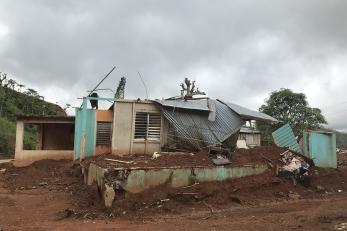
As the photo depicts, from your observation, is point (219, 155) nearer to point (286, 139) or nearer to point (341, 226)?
point (286, 139)

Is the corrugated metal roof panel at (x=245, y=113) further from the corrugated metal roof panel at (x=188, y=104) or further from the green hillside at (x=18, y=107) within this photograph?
the green hillside at (x=18, y=107)

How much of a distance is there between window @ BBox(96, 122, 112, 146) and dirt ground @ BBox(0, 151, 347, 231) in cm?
199

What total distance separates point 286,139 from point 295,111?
52.2 ft

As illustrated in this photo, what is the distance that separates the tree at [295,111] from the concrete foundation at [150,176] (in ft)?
63.3

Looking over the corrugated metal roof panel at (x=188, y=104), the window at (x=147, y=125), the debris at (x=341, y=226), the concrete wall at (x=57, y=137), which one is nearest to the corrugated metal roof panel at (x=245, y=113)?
the corrugated metal roof panel at (x=188, y=104)

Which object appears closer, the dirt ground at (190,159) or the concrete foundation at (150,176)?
the concrete foundation at (150,176)

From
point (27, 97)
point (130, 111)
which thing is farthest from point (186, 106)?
point (27, 97)

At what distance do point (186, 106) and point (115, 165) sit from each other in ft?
16.6

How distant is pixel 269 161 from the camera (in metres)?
13.9

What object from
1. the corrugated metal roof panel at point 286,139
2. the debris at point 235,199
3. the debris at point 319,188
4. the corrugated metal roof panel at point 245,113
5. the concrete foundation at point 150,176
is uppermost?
the corrugated metal roof panel at point 245,113

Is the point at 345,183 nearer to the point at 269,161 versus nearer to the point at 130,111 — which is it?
the point at 269,161

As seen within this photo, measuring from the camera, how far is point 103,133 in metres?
16.5

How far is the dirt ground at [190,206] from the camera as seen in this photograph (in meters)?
8.84

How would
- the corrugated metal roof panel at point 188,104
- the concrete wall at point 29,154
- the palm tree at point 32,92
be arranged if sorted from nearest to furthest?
the corrugated metal roof panel at point 188,104 → the concrete wall at point 29,154 → the palm tree at point 32,92
